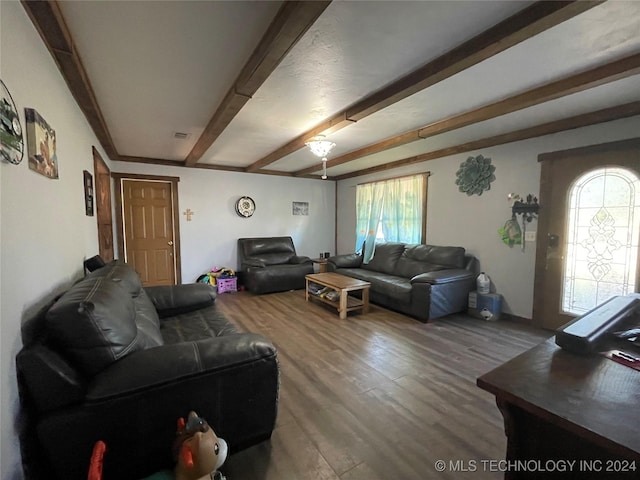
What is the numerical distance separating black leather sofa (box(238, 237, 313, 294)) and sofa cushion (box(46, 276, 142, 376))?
3.49 m

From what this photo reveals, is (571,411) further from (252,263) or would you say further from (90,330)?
(252,263)

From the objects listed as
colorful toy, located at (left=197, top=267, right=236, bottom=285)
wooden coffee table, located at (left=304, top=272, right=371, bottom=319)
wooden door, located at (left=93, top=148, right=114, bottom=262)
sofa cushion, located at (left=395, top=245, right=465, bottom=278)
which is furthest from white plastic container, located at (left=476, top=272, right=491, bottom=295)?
wooden door, located at (left=93, top=148, right=114, bottom=262)

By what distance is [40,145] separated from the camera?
142 centimetres

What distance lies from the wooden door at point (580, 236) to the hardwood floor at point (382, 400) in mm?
489

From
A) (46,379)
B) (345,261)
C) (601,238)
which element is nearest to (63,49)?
(46,379)

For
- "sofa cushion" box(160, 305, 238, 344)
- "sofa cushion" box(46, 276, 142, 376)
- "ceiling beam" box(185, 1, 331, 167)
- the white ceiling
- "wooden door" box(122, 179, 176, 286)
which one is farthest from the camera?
"wooden door" box(122, 179, 176, 286)

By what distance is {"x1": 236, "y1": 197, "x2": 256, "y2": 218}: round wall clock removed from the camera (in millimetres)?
5465

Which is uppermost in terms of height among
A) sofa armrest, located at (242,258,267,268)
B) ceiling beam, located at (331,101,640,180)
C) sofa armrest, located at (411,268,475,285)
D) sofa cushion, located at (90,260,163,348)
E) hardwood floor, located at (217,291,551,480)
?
ceiling beam, located at (331,101,640,180)

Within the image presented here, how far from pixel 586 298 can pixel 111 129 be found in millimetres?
5452

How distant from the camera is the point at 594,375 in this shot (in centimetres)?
93

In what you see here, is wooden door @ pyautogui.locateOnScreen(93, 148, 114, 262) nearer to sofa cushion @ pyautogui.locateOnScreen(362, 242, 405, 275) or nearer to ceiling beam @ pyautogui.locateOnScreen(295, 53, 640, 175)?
ceiling beam @ pyautogui.locateOnScreen(295, 53, 640, 175)

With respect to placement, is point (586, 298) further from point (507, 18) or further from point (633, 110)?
point (507, 18)

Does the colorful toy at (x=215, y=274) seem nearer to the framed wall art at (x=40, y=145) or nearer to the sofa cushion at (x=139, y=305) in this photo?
the sofa cushion at (x=139, y=305)

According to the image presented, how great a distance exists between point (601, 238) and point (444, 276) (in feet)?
5.03
